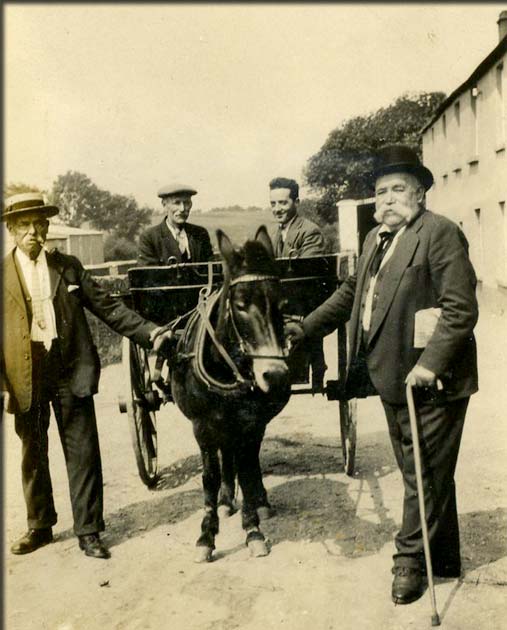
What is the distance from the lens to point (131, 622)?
3.32 meters

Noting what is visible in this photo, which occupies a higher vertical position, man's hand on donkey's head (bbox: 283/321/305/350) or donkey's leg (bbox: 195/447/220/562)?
man's hand on donkey's head (bbox: 283/321/305/350)

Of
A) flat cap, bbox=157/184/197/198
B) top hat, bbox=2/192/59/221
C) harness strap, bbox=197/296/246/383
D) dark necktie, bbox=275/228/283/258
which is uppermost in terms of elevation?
flat cap, bbox=157/184/197/198

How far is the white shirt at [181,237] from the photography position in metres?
5.30

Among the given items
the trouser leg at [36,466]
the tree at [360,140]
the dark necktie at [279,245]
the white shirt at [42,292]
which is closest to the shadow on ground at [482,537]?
the tree at [360,140]

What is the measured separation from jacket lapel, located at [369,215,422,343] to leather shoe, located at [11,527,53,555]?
2.55 m

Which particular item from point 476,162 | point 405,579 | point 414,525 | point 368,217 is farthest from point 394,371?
point 368,217

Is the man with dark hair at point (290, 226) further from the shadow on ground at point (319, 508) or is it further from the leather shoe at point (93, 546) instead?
the leather shoe at point (93, 546)

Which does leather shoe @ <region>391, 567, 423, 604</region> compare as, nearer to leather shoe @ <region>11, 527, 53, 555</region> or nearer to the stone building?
leather shoe @ <region>11, 527, 53, 555</region>

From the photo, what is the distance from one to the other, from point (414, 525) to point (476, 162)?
4.00 m

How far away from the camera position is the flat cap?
5.15 metres

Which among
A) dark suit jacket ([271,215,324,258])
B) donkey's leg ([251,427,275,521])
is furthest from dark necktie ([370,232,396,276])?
dark suit jacket ([271,215,324,258])

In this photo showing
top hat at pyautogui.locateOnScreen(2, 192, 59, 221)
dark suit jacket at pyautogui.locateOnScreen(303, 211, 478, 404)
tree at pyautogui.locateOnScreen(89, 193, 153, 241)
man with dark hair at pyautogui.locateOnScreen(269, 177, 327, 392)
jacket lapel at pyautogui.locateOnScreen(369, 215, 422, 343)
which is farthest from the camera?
tree at pyautogui.locateOnScreen(89, 193, 153, 241)

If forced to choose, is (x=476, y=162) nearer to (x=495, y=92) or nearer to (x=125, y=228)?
(x=495, y=92)

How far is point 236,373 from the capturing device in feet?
11.8
